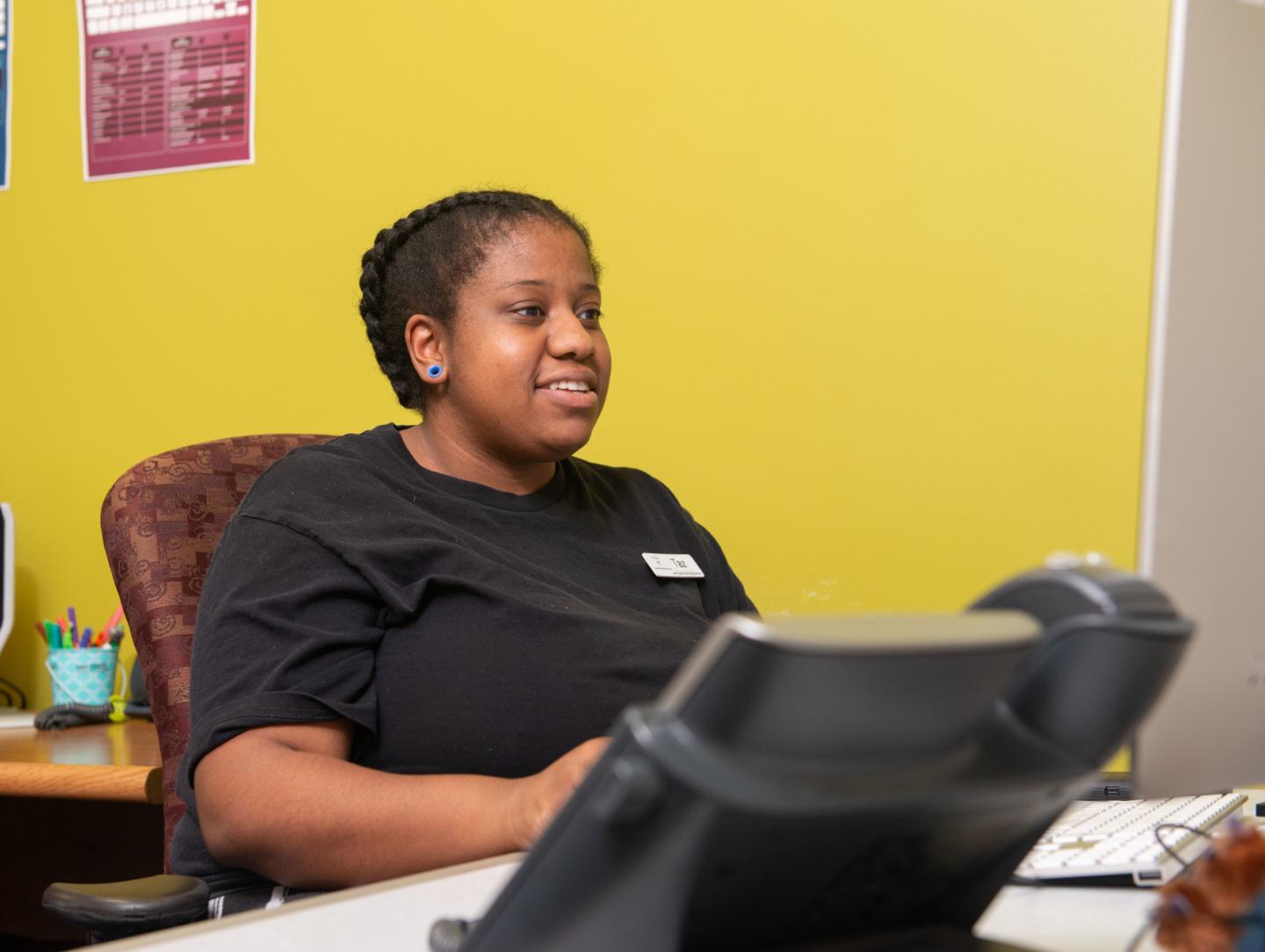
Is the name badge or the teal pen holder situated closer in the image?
the name badge

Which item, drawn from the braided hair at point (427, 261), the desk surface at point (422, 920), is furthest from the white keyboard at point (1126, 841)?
the braided hair at point (427, 261)

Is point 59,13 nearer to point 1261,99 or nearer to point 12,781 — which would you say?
point 12,781

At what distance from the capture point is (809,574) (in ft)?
6.33

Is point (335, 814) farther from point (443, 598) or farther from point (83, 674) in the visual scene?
point (83, 674)

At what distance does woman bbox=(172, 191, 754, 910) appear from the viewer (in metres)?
1.04

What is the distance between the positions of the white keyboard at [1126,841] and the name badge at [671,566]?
49 centimetres

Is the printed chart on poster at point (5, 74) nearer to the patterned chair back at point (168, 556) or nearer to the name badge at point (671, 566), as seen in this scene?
the patterned chair back at point (168, 556)

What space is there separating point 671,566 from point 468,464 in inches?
9.3

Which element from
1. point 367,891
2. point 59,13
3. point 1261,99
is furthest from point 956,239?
point 59,13

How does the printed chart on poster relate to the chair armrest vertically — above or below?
above

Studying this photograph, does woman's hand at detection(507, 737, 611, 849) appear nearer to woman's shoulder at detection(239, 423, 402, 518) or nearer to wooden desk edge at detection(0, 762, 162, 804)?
woman's shoulder at detection(239, 423, 402, 518)

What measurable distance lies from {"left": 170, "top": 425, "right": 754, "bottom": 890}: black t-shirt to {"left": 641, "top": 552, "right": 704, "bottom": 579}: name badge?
8cm

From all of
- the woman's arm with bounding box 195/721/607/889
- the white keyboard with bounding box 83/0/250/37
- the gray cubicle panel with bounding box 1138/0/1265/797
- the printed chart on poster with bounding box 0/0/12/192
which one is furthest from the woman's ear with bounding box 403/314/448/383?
the printed chart on poster with bounding box 0/0/12/192

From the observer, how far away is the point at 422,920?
29.9 inches
